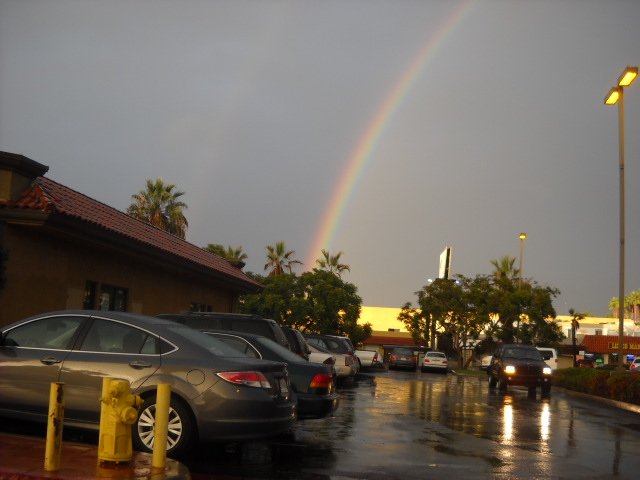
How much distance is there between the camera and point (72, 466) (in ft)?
22.9

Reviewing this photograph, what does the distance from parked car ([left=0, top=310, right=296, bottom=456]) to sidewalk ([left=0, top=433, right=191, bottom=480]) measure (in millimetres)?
757

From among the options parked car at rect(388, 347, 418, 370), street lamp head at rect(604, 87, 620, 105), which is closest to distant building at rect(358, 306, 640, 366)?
parked car at rect(388, 347, 418, 370)

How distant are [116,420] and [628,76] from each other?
2030 cm

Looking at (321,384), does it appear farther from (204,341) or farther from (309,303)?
(309,303)

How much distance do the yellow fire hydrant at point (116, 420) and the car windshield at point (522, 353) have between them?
959 inches

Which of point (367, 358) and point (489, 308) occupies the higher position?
point (489, 308)

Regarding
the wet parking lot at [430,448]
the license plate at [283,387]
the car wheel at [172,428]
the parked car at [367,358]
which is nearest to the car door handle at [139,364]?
the car wheel at [172,428]

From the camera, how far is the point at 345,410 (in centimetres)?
1650

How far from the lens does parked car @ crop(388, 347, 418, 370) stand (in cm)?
4962

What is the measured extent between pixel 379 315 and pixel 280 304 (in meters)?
48.0

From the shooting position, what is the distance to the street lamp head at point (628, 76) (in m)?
22.6

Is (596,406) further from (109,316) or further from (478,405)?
(109,316)

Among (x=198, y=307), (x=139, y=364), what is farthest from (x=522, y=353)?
(x=139, y=364)

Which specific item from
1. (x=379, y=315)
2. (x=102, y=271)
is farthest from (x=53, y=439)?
(x=379, y=315)
